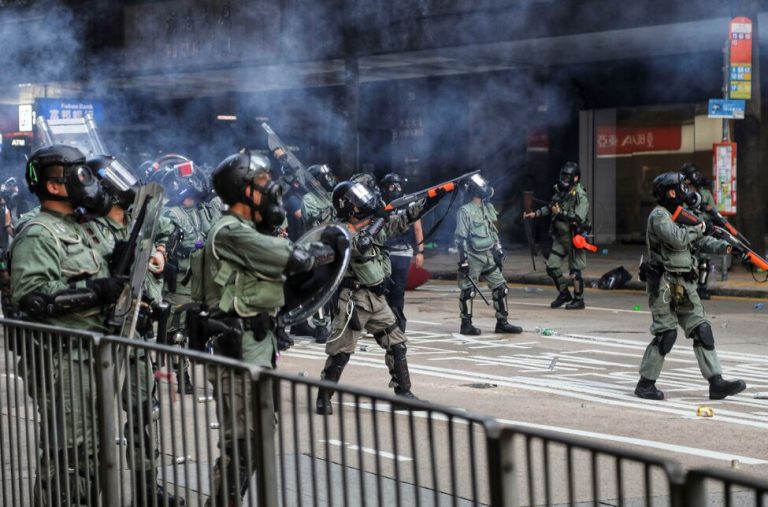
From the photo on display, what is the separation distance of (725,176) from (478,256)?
5596 mm

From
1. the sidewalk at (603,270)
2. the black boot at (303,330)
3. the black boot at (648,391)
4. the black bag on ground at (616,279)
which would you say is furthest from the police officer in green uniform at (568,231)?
the black boot at (648,391)

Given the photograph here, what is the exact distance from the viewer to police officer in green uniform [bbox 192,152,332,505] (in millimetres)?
5195

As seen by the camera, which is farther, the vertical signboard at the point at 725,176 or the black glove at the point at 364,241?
the vertical signboard at the point at 725,176

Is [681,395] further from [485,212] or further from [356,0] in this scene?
[356,0]

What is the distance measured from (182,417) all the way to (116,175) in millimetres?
2552

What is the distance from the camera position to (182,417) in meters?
3.93

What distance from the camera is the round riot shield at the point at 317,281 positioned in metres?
5.58

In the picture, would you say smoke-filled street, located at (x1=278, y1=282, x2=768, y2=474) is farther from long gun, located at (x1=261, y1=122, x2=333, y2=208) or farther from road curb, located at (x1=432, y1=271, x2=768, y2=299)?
long gun, located at (x1=261, y1=122, x2=333, y2=208)

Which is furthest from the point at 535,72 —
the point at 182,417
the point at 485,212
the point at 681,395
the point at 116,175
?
the point at 182,417

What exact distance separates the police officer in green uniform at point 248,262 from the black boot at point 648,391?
3.79 meters

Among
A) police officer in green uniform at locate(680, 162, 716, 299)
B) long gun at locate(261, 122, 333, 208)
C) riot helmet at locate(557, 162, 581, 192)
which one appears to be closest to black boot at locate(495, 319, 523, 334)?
police officer in green uniform at locate(680, 162, 716, 299)

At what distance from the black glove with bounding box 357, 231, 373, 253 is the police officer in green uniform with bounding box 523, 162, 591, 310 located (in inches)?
257

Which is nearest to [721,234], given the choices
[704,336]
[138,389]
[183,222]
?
[704,336]

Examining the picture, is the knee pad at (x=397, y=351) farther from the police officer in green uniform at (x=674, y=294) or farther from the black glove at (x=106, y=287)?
the black glove at (x=106, y=287)
